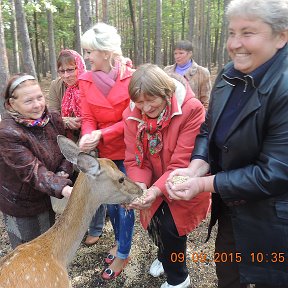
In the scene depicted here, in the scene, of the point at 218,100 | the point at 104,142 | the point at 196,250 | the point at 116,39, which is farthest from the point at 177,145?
the point at 196,250

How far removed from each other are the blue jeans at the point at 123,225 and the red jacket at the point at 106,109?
0.96ft

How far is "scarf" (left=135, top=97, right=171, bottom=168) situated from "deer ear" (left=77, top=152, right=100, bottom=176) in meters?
0.46

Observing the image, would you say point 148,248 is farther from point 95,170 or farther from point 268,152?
point 268,152

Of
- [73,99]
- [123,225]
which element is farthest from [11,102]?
[123,225]

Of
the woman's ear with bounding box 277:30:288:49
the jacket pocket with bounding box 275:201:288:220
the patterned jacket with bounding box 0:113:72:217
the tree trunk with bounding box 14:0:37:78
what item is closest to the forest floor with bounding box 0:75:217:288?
the patterned jacket with bounding box 0:113:72:217

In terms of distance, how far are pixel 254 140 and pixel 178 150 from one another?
2.91 feet

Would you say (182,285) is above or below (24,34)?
below

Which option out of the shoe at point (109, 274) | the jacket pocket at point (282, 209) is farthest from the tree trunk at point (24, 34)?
Answer: the jacket pocket at point (282, 209)

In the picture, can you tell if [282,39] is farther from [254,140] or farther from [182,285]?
[182,285]

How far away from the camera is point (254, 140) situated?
75.1 inches

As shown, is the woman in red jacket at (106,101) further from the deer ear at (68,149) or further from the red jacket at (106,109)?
the deer ear at (68,149)

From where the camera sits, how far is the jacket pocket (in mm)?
1943

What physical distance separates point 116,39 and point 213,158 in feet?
5.64

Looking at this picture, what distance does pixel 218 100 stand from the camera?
2238 mm
